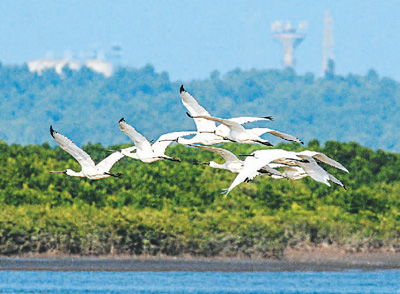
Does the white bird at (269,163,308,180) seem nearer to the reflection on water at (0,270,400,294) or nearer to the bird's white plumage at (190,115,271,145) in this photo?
the bird's white plumage at (190,115,271,145)

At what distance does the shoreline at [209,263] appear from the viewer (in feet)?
121

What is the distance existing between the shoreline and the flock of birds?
42.6 ft

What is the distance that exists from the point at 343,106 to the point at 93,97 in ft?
89.9

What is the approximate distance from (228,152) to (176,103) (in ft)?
400

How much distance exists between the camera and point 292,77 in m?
167

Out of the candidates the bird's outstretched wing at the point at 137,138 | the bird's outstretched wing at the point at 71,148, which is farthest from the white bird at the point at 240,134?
the bird's outstretched wing at the point at 71,148

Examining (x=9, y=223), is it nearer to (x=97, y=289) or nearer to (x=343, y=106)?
(x=97, y=289)

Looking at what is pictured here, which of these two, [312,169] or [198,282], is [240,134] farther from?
[198,282]

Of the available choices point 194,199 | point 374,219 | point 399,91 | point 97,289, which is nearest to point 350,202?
point 374,219

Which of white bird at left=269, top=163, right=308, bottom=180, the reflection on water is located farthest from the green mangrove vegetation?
white bird at left=269, top=163, right=308, bottom=180

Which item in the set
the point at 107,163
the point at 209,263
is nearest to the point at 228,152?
the point at 107,163

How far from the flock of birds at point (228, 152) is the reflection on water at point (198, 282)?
32.1ft

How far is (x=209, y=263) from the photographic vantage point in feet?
125

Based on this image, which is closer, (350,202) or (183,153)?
(350,202)
